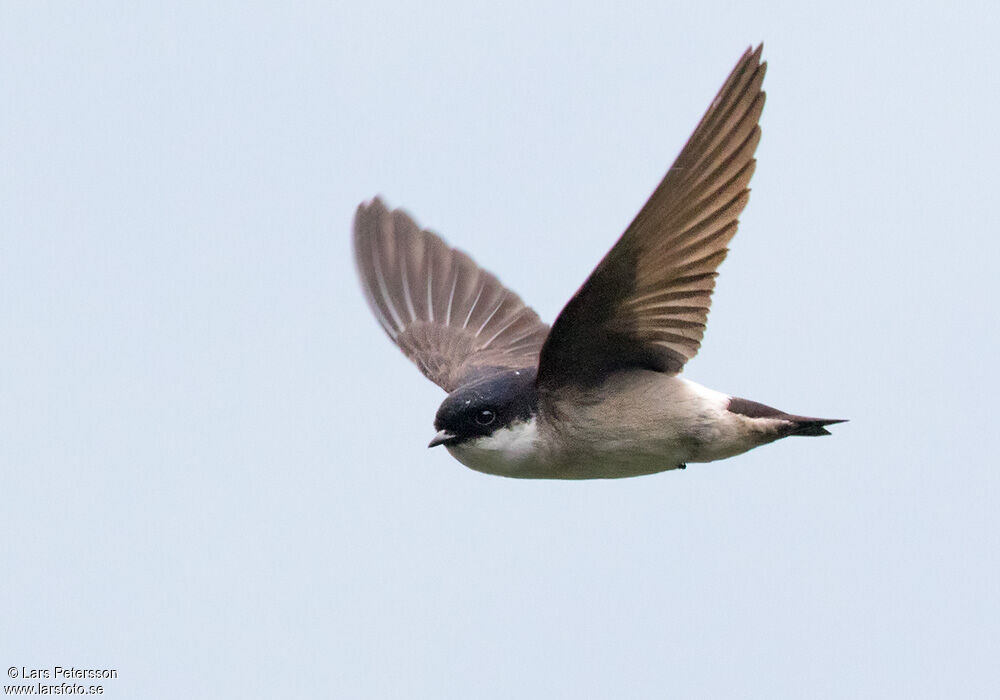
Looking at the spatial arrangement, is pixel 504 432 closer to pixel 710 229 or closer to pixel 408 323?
pixel 710 229

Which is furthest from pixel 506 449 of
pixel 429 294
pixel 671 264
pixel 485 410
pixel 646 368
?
pixel 429 294

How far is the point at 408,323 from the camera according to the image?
339 inches

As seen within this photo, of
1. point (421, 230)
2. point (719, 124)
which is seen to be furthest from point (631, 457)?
point (421, 230)

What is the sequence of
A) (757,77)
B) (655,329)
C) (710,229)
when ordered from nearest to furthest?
(757,77) → (710,229) → (655,329)

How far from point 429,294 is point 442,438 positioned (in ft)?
7.89

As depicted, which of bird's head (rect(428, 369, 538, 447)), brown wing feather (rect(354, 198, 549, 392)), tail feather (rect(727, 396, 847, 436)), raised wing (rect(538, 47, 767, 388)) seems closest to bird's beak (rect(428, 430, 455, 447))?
bird's head (rect(428, 369, 538, 447))

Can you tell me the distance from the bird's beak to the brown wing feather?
1.94 meters

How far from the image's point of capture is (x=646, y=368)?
636cm

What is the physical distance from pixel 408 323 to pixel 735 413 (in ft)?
9.08

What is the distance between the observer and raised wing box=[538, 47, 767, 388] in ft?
17.8

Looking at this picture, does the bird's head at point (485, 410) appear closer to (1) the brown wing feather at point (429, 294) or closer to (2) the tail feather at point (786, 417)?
(2) the tail feather at point (786, 417)

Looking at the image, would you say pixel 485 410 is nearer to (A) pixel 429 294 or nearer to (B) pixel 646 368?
(B) pixel 646 368

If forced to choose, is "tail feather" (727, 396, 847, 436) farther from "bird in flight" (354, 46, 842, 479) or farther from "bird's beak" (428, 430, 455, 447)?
"bird's beak" (428, 430, 455, 447)

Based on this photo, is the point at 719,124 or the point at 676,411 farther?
the point at 676,411
